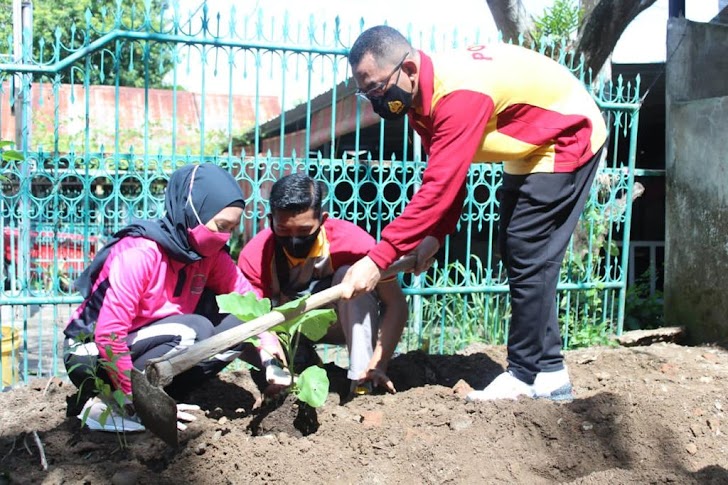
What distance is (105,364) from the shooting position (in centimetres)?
288

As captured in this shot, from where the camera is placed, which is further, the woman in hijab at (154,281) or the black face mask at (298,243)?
the black face mask at (298,243)

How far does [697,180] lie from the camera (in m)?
5.38

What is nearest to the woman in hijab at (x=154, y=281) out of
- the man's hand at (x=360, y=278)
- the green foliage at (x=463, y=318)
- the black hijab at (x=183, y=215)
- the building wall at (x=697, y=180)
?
the black hijab at (x=183, y=215)

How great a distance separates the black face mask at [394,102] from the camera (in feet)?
10.2

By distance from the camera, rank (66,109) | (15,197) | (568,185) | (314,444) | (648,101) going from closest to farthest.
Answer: (314,444), (568,185), (15,197), (648,101), (66,109)

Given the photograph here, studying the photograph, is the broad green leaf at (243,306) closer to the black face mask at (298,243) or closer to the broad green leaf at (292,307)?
the broad green leaf at (292,307)

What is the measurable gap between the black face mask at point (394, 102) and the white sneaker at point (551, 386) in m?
1.36

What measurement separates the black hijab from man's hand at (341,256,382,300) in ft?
2.14

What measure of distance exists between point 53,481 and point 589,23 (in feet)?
17.5

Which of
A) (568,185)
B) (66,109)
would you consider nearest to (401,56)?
(568,185)

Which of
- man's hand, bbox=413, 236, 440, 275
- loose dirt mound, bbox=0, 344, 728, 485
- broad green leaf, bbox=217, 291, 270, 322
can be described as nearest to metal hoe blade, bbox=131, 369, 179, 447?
loose dirt mound, bbox=0, 344, 728, 485

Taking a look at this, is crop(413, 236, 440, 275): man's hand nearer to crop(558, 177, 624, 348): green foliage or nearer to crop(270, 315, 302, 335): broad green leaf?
crop(270, 315, 302, 335): broad green leaf

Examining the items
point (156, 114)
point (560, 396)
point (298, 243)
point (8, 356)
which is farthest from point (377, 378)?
point (156, 114)

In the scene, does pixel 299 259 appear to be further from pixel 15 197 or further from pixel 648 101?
pixel 648 101
